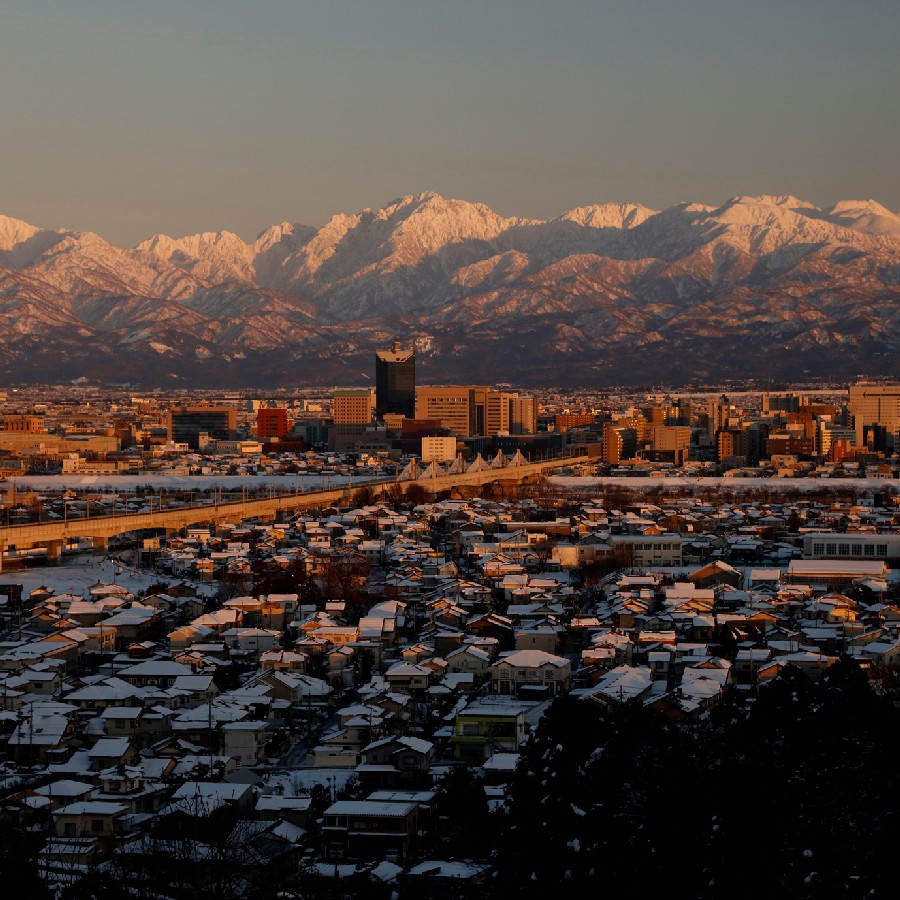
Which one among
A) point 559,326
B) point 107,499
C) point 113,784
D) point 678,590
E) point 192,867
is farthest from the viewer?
point 559,326

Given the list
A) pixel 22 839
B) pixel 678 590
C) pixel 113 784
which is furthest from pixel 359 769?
pixel 678 590

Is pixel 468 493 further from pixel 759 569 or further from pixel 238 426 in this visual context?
pixel 238 426

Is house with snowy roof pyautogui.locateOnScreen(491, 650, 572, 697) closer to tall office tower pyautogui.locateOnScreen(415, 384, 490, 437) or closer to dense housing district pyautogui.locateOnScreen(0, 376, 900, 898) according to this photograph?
dense housing district pyautogui.locateOnScreen(0, 376, 900, 898)

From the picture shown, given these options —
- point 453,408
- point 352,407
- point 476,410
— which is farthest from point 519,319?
point 453,408

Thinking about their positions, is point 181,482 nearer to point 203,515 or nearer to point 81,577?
point 203,515

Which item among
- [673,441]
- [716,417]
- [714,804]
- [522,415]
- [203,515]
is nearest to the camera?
[714,804]

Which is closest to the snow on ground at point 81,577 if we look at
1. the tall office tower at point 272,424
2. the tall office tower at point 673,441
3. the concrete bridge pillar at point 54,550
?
the concrete bridge pillar at point 54,550
